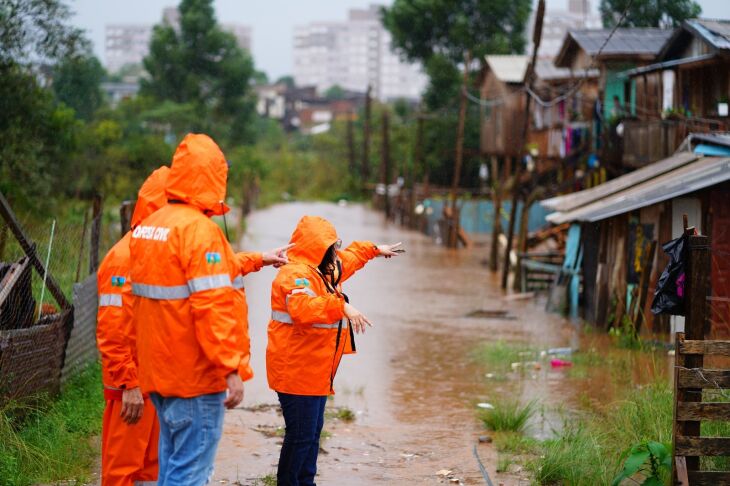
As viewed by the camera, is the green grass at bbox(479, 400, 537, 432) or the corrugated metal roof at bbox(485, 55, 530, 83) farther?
the corrugated metal roof at bbox(485, 55, 530, 83)

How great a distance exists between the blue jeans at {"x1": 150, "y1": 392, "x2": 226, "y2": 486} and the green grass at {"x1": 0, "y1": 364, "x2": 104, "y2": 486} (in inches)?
88.8

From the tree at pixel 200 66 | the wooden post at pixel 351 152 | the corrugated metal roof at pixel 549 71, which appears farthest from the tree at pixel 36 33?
the wooden post at pixel 351 152

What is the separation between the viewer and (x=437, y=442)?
27.5 ft

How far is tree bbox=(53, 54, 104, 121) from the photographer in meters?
20.1

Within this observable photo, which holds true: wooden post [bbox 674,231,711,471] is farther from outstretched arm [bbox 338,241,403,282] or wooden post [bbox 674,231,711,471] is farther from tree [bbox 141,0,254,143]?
tree [bbox 141,0,254,143]

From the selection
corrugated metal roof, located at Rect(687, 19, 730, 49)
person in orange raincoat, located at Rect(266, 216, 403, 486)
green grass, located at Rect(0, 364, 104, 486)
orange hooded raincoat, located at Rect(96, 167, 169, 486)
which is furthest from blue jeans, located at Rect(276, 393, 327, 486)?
corrugated metal roof, located at Rect(687, 19, 730, 49)

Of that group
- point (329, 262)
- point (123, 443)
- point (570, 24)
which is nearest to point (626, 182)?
point (329, 262)

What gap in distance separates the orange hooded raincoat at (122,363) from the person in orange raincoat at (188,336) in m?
0.68

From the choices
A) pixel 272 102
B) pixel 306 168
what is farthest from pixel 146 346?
pixel 272 102

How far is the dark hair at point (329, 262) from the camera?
575cm

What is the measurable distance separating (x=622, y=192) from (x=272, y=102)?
101m

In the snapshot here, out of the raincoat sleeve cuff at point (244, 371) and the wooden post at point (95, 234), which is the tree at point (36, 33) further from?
the raincoat sleeve cuff at point (244, 371)

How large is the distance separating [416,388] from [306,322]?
6168mm

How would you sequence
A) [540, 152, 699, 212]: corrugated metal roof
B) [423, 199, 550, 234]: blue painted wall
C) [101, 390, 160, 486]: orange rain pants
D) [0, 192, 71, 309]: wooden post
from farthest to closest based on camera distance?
[423, 199, 550, 234]: blue painted wall → [540, 152, 699, 212]: corrugated metal roof → [0, 192, 71, 309]: wooden post → [101, 390, 160, 486]: orange rain pants
